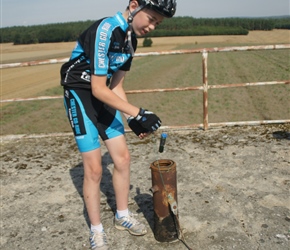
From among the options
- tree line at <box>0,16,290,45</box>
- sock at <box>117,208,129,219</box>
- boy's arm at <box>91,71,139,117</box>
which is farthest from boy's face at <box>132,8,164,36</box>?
tree line at <box>0,16,290,45</box>

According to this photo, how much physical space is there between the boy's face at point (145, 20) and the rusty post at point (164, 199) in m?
1.03

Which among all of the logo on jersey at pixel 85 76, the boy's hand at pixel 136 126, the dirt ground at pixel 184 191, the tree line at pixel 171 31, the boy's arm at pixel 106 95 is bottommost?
the tree line at pixel 171 31

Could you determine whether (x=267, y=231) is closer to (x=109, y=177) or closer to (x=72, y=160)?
(x=109, y=177)

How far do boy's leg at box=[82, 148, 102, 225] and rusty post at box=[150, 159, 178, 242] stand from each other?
431 millimetres

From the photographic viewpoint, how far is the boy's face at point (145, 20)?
243cm

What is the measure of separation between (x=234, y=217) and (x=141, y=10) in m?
1.95

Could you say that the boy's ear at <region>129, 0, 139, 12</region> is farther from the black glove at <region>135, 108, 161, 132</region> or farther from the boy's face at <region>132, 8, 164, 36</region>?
the black glove at <region>135, 108, 161, 132</region>

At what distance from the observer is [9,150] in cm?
534


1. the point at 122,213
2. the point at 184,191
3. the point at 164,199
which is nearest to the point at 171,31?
the point at 184,191

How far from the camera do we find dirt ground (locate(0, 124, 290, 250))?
301 cm

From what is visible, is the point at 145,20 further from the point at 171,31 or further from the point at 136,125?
the point at 171,31

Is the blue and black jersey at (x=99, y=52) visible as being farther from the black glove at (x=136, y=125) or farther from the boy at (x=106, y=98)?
the black glove at (x=136, y=125)

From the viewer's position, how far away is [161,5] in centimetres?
236

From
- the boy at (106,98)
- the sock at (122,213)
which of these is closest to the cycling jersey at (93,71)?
the boy at (106,98)
